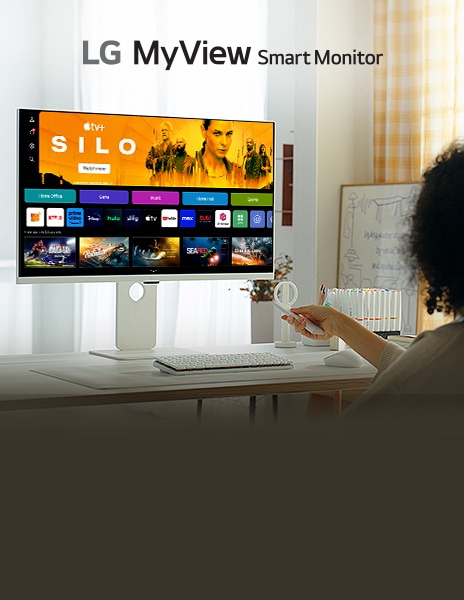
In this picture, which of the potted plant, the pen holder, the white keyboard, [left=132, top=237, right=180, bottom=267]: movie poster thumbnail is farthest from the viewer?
the potted plant

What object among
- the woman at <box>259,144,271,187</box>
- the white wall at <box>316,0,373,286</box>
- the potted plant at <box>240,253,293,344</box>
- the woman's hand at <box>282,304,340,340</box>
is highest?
the white wall at <box>316,0,373,286</box>

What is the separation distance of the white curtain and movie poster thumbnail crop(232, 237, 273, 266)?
2107 mm

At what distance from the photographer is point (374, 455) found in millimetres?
329

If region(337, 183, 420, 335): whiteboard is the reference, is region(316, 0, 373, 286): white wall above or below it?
above

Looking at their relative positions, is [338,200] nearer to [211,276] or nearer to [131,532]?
[211,276]

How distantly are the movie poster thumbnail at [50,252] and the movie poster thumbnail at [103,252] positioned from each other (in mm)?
26

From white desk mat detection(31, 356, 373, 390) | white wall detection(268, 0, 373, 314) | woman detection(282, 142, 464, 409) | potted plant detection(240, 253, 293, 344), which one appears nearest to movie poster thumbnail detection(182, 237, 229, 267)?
white desk mat detection(31, 356, 373, 390)

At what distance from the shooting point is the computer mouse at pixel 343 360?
2.28 meters

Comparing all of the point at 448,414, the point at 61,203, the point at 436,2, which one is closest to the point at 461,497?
the point at 448,414

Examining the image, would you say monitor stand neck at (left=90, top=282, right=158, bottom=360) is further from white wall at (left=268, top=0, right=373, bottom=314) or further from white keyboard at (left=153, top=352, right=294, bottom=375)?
white wall at (left=268, top=0, right=373, bottom=314)

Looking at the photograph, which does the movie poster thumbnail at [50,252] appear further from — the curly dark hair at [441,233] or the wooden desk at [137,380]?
the curly dark hair at [441,233]

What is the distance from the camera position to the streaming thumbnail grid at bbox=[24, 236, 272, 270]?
7.53 ft

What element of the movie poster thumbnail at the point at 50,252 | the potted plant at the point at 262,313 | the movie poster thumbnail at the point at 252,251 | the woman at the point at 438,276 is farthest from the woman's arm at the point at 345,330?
the potted plant at the point at 262,313

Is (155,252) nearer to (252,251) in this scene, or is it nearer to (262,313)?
(252,251)
